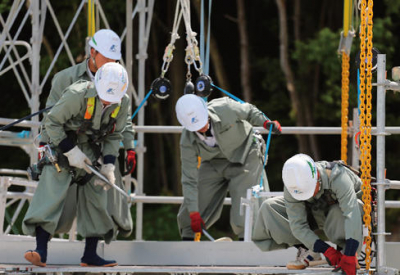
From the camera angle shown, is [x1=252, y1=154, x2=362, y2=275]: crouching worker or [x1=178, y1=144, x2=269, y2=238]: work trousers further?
[x1=178, y1=144, x2=269, y2=238]: work trousers

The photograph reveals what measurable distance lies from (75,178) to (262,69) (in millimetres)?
10596

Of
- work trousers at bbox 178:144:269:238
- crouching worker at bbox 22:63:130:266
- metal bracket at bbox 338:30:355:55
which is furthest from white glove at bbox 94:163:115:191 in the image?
metal bracket at bbox 338:30:355:55

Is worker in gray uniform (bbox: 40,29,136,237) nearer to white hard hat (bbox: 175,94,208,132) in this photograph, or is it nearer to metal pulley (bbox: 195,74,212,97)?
white hard hat (bbox: 175,94,208,132)

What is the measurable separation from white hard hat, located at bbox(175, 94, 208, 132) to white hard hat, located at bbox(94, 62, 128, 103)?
3.20ft

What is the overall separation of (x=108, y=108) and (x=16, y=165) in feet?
37.2

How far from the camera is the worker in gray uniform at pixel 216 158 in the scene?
886 centimetres

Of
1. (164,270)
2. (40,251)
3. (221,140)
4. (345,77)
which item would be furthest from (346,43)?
(40,251)

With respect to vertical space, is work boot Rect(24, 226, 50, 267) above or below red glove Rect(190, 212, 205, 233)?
below

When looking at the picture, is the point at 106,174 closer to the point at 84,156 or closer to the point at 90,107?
the point at 84,156

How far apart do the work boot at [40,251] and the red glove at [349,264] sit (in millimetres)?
2225

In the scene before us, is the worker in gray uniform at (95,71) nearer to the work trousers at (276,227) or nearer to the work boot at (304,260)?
the work trousers at (276,227)

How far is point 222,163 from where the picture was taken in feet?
30.1

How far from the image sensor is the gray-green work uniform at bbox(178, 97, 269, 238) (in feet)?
29.3

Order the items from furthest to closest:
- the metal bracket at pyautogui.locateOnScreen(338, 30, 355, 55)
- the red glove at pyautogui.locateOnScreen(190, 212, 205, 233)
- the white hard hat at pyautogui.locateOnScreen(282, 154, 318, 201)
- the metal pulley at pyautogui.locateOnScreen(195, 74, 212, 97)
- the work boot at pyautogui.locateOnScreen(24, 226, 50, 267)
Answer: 1. the metal bracket at pyautogui.locateOnScreen(338, 30, 355, 55)
2. the metal pulley at pyautogui.locateOnScreen(195, 74, 212, 97)
3. the red glove at pyautogui.locateOnScreen(190, 212, 205, 233)
4. the work boot at pyautogui.locateOnScreen(24, 226, 50, 267)
5. the white hard hat at pyautogui.locateOnScreen(282, 154, 318, 201)
